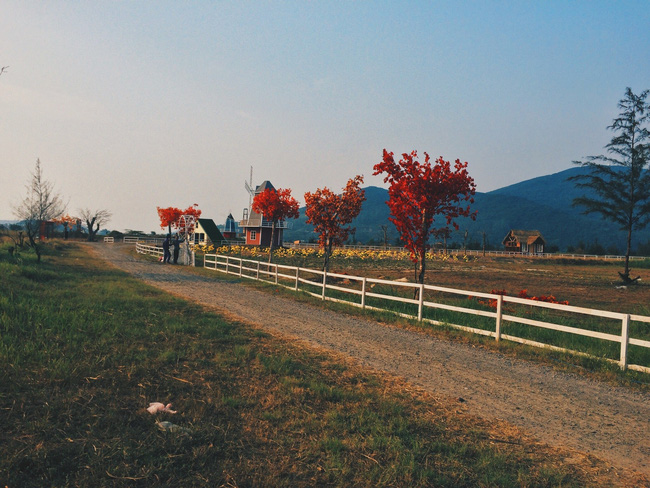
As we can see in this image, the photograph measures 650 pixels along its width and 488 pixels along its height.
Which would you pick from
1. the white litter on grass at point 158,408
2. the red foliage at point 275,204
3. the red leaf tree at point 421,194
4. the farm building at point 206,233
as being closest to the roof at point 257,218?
the farm building at point 206,233

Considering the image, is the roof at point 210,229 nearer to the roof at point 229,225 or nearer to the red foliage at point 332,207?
the roof at point 229,225

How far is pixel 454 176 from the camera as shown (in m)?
14.6

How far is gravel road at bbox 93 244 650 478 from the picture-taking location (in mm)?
5109

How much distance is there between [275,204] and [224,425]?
83.2 ft

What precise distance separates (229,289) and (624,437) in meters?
15.6

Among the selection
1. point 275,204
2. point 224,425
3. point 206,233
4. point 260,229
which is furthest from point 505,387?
point 206,233

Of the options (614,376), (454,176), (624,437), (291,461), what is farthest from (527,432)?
(454,176)

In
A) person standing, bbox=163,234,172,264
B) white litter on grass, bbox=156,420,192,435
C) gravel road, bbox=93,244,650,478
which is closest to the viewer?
white litter on grass, bbox=156,420,192,435

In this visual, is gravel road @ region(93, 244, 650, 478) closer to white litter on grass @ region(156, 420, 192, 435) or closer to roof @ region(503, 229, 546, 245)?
white litter on grass @ region(156, 420, 192, 435)

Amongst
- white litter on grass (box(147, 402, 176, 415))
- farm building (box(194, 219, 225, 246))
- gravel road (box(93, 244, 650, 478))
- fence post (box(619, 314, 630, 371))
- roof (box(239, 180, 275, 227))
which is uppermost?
roof (box(239, 180, 275, 227))

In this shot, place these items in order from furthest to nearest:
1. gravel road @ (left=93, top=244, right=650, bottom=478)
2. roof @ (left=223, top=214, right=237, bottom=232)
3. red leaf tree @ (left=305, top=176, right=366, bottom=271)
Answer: roof @ (left=223, top=214, right=237, bottom=232) < red leaf tree @ (left=305, top=176, right=366, bottom=271) < gravel road @ (left=93, top=244, right=650, bottom=478)

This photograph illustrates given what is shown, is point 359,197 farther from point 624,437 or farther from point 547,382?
point 624,437

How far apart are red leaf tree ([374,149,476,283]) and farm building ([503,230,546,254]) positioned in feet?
282

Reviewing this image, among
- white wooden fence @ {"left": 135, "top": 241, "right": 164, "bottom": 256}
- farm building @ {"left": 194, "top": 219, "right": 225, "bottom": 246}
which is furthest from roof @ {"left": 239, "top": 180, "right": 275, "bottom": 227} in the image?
white wooden fence @ {"left": 135, "top": 241, "right": 164, "bottom": 256}
